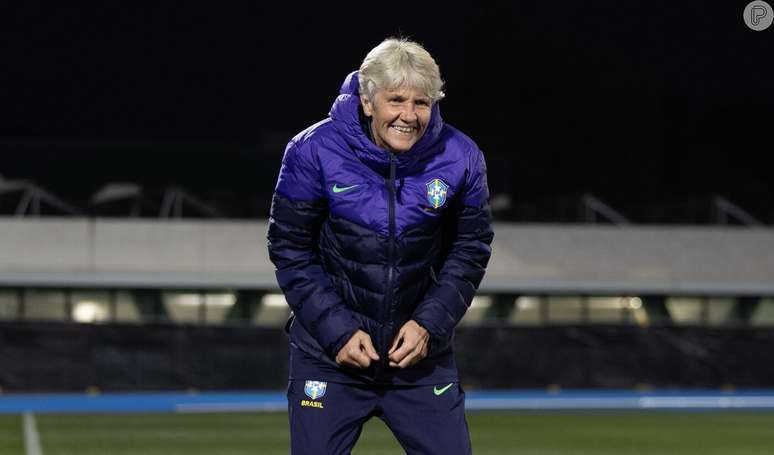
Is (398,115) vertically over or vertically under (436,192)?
over

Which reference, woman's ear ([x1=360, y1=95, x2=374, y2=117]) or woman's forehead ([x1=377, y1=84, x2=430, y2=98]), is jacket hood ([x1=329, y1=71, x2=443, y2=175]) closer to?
woman's ear ([x1=360, y1=95, x2=374, y2=117])

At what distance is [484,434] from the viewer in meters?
14.8

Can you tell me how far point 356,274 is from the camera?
4.41 meters

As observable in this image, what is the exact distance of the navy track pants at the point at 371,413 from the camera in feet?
14.8

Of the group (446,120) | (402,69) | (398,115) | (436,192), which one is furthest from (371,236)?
(446,120)

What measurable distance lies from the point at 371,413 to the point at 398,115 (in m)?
1.01

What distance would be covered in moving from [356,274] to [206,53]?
37.6 meters

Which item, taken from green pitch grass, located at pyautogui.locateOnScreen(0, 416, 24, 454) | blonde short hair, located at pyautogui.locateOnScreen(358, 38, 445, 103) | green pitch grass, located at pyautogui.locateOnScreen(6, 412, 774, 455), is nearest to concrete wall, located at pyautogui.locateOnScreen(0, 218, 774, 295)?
green pitch grass, located at pyautogui.locateOnScreen(6, 412, 774, 455)

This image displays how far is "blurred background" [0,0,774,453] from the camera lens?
2091 cm
